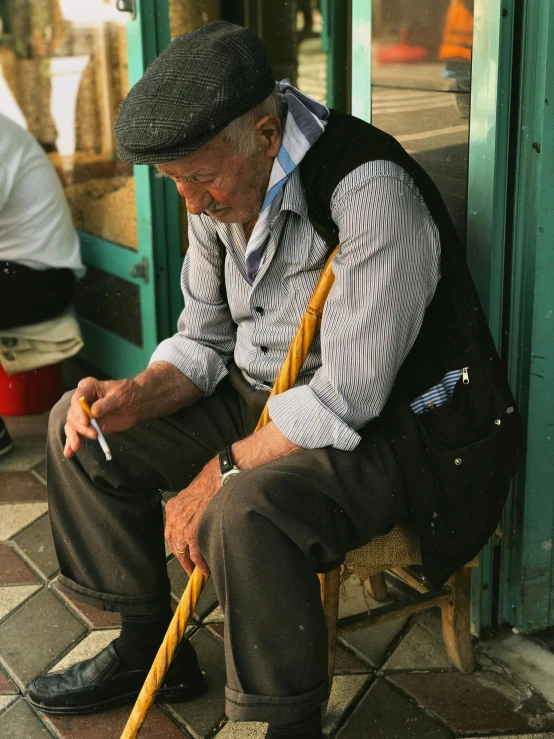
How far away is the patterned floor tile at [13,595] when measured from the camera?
3050 mm

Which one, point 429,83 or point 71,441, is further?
point 429,83

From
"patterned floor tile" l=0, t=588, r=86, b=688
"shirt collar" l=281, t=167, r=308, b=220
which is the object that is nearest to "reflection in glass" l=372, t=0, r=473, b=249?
"shirt collar" l=281, t=167, r=308, b=220

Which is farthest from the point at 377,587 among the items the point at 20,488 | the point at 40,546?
the point at 20,488

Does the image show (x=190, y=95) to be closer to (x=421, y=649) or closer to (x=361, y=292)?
(x=361, y=292)

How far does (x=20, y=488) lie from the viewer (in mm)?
3852

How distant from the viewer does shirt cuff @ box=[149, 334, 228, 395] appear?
2576 millimetres

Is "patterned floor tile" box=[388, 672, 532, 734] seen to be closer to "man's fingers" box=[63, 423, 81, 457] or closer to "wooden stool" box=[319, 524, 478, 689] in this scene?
"wooden stool" box=[319, 524, 478, 689]

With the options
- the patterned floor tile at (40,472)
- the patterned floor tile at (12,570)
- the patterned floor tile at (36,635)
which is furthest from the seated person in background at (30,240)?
the patterned floor tile at (36,635)

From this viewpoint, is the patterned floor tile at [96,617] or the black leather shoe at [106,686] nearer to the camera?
the black leather shoe at [106,686]

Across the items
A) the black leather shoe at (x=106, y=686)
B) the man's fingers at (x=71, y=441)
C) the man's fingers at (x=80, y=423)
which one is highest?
→ the man's fingers at (x=80, y=423)

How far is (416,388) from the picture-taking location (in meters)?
2.21

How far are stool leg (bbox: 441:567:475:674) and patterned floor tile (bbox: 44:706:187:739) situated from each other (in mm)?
757

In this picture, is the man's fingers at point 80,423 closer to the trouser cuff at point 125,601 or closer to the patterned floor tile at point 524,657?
the trouser cuff at point 125,601

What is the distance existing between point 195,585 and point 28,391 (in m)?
2.35
